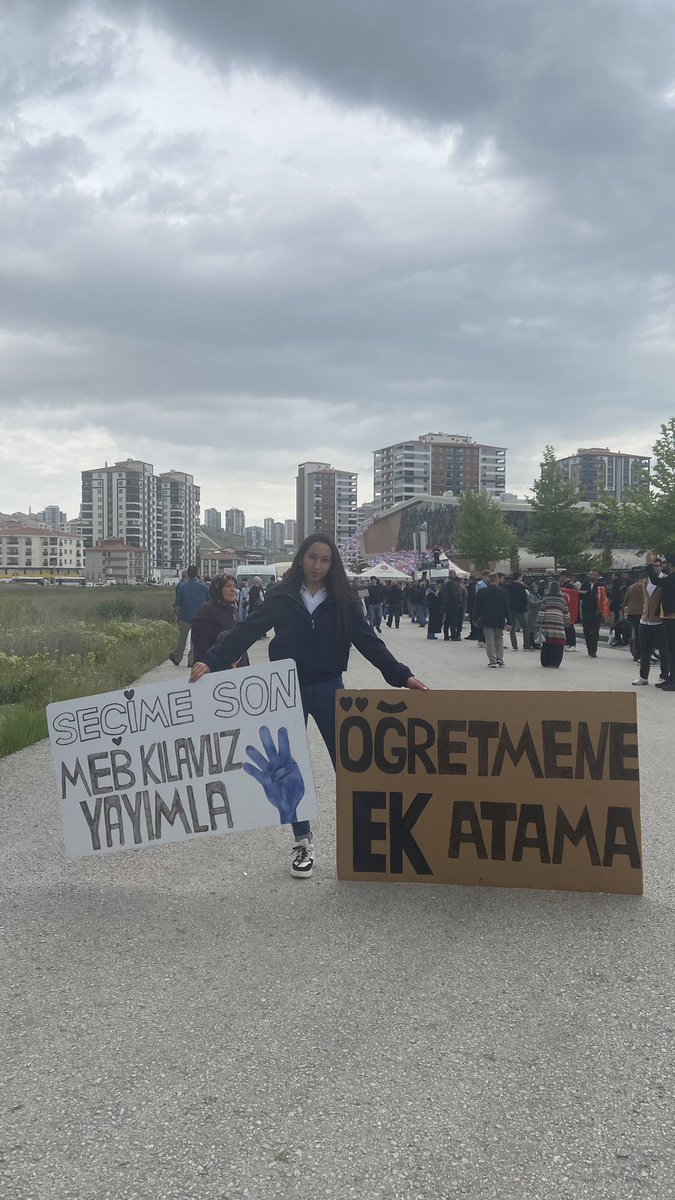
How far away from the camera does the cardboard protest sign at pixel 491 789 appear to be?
484cm

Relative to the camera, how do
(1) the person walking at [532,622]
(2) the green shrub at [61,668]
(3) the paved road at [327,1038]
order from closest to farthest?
(3) the paved road at [327,1038]
(2) the green shrub at [61,668]
(1) the person walking at [532,622]

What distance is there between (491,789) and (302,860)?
1.14 meters

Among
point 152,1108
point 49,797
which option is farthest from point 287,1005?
point 49,797

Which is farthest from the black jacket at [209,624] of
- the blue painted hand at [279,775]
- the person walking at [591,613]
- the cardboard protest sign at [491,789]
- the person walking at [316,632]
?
the person walking at [591,613]

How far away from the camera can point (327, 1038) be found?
10.8ft

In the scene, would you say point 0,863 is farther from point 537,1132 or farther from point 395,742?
point 537,1132

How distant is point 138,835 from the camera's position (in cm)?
515

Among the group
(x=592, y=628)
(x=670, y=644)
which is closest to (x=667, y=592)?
(x=670, y=644)

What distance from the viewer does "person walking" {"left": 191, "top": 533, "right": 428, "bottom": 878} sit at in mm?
5262

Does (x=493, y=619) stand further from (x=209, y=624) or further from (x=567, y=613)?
(x=209, y=624)

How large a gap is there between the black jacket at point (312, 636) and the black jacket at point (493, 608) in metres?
11.9

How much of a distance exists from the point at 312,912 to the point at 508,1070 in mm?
1674

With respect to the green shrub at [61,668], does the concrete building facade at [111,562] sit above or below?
above

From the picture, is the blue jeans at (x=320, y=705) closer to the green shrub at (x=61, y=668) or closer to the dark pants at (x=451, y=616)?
the green shrub at (x=61, y=668)
